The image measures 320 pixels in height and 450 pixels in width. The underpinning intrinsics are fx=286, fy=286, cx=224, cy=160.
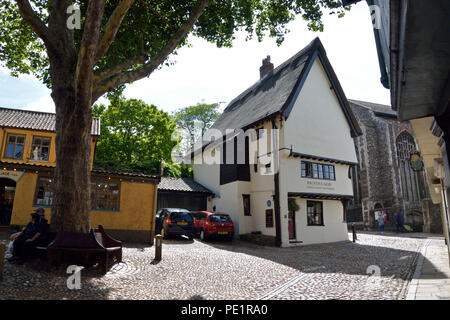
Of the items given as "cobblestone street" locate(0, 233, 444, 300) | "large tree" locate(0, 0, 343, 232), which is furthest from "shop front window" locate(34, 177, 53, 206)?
"cobblestone street" locate(0, 233, 444, 300)

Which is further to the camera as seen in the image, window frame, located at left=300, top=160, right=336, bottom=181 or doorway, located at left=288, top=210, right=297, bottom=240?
window frame, located at left=300, top=160, right=336, bottom=181

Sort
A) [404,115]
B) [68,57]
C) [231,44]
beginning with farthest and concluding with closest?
[231,44]
[68,57]
[404,115]

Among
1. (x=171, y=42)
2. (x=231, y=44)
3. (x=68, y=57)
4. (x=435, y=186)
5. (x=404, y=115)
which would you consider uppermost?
(x=231, y=44)

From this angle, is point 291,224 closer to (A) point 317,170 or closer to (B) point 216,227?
(A) point 317,170

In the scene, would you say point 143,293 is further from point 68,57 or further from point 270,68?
point 270,68

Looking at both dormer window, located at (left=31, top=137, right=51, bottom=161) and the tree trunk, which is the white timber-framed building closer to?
the tree trunk

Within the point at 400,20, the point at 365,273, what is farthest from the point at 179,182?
the point at 400,20

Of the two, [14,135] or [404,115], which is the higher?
[14,135]

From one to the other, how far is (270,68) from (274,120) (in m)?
11.6

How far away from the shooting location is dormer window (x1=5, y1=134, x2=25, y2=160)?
18987mm

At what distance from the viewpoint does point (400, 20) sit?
9.93 feet

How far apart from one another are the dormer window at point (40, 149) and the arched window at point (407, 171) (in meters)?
32.6

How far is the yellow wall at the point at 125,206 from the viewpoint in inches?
516

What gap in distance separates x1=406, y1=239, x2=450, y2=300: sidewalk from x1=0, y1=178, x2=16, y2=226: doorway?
2031cm
